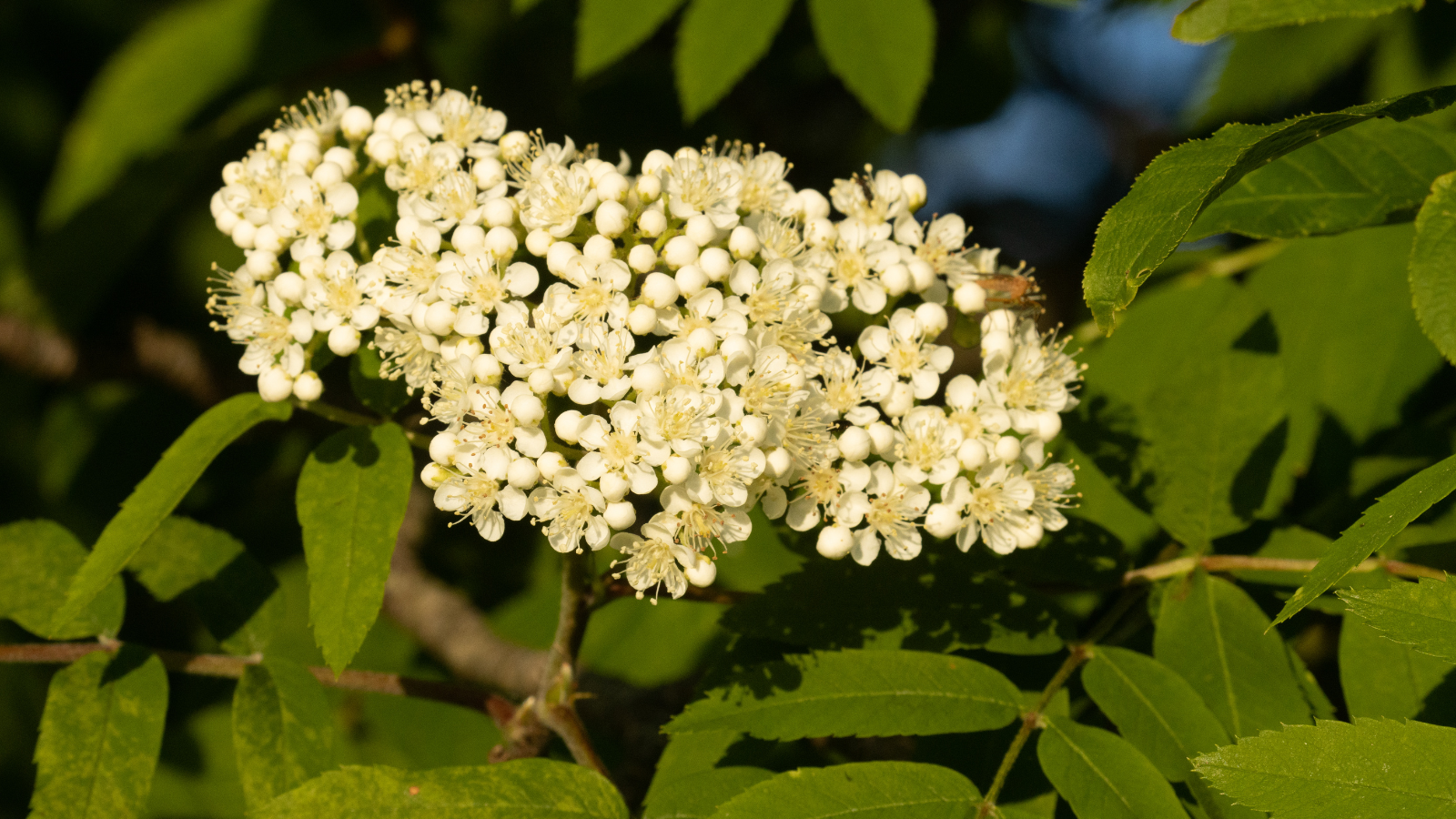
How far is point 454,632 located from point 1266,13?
2.69 metres

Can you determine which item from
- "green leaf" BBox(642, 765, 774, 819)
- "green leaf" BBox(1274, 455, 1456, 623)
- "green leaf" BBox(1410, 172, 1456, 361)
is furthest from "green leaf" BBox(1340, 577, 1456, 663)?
"green leaf" BBox(642, 765, 774, 819)

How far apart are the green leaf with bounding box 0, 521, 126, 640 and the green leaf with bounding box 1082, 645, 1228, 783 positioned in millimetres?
1821

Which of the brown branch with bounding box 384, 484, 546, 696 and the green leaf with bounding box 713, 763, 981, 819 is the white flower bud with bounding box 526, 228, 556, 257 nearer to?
the green leaf with bounding box 713, 763, 981, 819

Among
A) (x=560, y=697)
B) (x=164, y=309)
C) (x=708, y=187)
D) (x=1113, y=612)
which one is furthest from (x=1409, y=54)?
(x=164, y=309)

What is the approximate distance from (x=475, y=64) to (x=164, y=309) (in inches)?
59.8

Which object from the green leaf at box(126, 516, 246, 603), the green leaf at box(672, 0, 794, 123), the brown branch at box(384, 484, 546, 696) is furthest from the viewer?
the brown branch at box(384, 484, 546, 696)

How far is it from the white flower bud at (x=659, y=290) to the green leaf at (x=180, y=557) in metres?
1.11

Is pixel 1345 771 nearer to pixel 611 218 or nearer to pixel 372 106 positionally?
pixel 611 218

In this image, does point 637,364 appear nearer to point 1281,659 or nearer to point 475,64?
point 1281,659

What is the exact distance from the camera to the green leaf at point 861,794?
1.48 meters

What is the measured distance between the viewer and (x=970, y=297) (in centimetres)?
195

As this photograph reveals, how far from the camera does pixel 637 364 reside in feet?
5.30

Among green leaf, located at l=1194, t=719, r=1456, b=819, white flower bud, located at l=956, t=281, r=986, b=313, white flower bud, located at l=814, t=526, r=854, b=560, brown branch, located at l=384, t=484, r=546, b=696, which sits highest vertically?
white flower bud, located at l=956, t=281, r=986, b=313

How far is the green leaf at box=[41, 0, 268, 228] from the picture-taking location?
3096 mm
